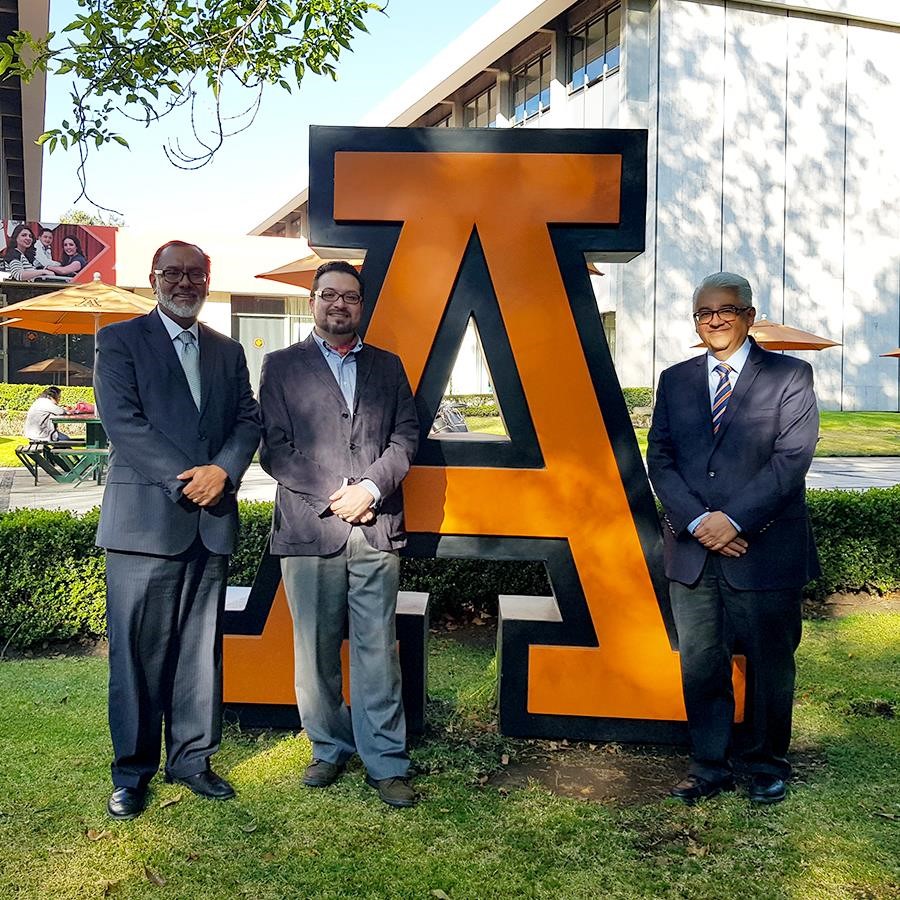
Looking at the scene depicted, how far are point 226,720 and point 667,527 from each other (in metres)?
2.37

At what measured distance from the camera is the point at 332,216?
14.7 ft

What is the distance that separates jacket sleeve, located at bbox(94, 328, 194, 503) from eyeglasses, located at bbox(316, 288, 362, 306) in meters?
0.82

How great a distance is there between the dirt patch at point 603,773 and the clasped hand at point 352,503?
53.3 inches

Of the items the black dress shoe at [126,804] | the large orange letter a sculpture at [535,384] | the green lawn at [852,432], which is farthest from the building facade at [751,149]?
the black dress shoe at [126,804]

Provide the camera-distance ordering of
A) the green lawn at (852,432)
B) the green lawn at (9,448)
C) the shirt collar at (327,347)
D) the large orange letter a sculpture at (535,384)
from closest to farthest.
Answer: the shirt collar at (327,347) → the large orange letter a sculpture at (535,384) → the green lawn at (9,448) → the green lawn at (852,432)

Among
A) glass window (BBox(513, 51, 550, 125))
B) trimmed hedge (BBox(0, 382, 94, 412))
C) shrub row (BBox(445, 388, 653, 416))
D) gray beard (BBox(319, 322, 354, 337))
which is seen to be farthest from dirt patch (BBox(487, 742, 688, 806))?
glass window (BBox(513, 51, 550, 125))

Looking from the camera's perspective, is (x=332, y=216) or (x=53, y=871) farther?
(x=332, y=216)

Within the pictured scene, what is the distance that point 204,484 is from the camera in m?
3.56

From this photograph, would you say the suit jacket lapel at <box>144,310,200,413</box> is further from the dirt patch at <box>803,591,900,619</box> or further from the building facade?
the building facade

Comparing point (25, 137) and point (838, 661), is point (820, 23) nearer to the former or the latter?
point (25, 137)

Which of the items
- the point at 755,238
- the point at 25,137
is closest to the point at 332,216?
the point at 25,137

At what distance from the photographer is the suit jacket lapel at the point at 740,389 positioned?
3760 millimetres

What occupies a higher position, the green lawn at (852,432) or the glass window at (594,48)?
the glass window at (594,48)

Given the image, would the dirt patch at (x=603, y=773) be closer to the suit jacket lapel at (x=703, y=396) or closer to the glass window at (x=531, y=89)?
the suit jacket lapel at (x=703, y=396)
